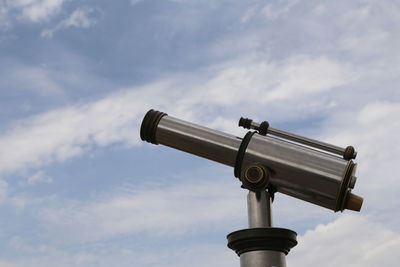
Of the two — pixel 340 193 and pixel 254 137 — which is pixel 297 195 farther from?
pixel 254 137

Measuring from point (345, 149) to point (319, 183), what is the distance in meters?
0.46

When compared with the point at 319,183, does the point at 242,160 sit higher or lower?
higher

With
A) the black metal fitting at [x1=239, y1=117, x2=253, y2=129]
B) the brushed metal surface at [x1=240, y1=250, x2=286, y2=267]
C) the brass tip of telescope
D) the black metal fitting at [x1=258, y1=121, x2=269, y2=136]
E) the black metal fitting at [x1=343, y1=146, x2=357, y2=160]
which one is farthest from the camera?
the black metal fitting at [x1=239, y1=117, x2=253, y2=129]

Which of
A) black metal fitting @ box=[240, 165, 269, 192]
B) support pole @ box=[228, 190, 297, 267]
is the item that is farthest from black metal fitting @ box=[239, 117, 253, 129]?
support pole @ box=[228, 190, 297, 267]

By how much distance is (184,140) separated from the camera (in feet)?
13.9

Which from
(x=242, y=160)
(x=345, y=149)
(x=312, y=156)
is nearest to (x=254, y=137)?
(x=242, y=160)

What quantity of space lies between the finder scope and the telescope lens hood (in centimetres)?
14

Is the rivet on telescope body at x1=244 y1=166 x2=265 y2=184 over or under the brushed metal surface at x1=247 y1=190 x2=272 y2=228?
over

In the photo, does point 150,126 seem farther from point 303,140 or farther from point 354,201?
point 354,201

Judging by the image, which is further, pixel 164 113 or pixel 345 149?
pixel 164 113

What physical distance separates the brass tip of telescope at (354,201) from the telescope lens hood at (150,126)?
5.79ft

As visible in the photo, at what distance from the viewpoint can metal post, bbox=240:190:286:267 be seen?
137 inches

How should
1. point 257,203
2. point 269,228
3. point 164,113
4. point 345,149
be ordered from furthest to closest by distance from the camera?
point 164,113
point 345,149
point 257,203
point 269,228

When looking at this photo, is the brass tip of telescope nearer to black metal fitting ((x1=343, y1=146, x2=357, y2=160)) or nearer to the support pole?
black metal fitting ((x1=343, y1=146, x2=357, y2=160))
